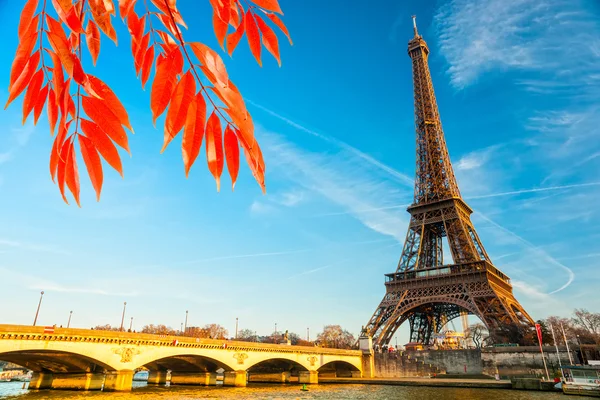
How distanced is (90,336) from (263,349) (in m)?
17.4

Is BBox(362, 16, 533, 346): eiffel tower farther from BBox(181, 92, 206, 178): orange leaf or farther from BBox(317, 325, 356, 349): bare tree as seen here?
BBox(181, 92, 206, 178): orange leaf

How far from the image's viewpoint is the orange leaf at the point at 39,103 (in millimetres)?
1454

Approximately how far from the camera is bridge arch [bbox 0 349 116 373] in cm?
2351

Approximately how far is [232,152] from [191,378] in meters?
46.3

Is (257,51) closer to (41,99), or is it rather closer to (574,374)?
(41,99)

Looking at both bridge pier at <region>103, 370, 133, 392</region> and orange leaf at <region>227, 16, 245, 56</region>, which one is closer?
orange leaf at <region>227, 16, 245, 56</region>

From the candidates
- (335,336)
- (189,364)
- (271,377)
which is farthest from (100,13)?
(335,336)

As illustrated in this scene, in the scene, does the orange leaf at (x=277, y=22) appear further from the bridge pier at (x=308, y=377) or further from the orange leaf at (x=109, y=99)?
the bridge pier at (x=308, y=377)

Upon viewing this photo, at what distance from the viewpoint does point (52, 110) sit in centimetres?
147

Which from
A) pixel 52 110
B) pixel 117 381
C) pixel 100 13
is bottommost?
pixel 117 381

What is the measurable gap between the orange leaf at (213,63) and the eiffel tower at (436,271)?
1942 inches

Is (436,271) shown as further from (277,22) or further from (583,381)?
(277,22)

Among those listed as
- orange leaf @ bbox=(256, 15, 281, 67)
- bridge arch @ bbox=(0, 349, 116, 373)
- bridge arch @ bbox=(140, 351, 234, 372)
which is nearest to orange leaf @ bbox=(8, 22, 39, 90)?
orange leaf @ bbox=(256, 15, 281, 67)

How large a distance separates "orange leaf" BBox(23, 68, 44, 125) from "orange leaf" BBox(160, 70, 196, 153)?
0.56m
